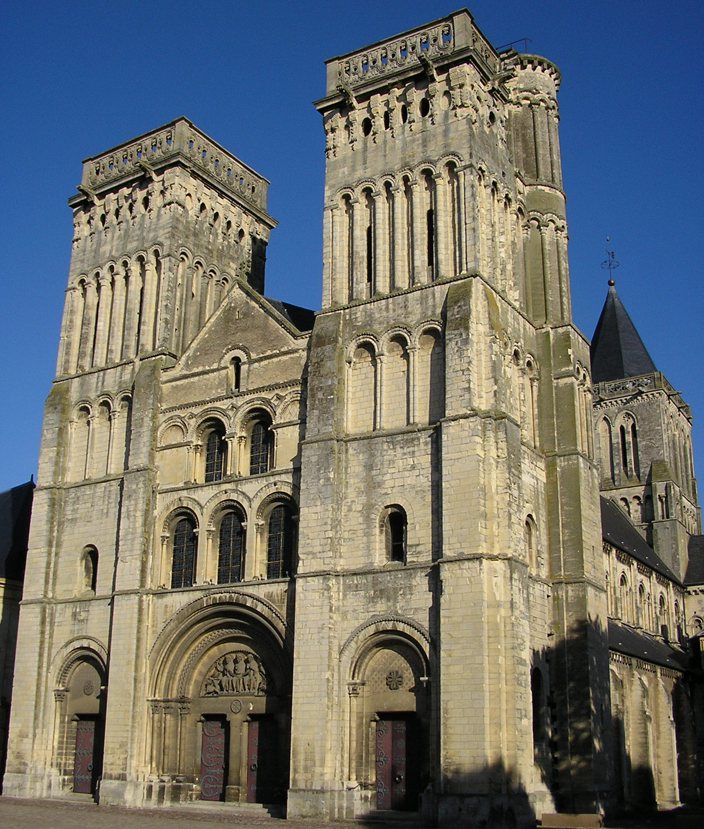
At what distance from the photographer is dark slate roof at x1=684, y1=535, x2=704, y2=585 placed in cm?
4525

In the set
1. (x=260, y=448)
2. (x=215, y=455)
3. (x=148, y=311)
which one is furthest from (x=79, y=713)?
(x=148, y=311)

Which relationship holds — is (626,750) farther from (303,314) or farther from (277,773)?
(303,314)

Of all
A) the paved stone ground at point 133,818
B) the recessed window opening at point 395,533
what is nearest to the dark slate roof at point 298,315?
the recessed window opening at point 395,533

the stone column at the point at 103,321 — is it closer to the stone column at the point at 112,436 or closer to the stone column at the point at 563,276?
the stone column at the point at 112,436

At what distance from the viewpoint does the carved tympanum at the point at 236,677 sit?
24.9 meters

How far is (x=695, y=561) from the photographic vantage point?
4638 cm

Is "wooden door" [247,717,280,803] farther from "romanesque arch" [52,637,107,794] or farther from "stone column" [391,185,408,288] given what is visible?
"stone column" [391,185,408,288]

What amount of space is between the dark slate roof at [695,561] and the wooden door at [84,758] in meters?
28.8

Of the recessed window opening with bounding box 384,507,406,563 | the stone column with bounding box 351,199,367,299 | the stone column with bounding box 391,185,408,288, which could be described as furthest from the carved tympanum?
the stone column with bounding box 391,185,408,288

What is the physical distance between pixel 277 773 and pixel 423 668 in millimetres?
4910

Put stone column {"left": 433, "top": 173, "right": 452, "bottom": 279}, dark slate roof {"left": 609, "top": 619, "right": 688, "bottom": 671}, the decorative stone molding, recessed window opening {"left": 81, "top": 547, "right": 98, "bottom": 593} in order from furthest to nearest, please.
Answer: the decorative stone molding, dark slate roof {"left": 609, "top": 619, "right": 688, "bottom": 671}, recessed window opening {"left": 81, "top": 547, "right": 98, "bottom": 593}, stone column {"left": 433, "top": 173, "right": 452, "bottom": 279}

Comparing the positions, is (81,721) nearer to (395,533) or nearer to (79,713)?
(79,713)

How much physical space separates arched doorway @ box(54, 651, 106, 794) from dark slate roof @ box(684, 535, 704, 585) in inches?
1129

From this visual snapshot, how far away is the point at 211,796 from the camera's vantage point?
24891 mm
